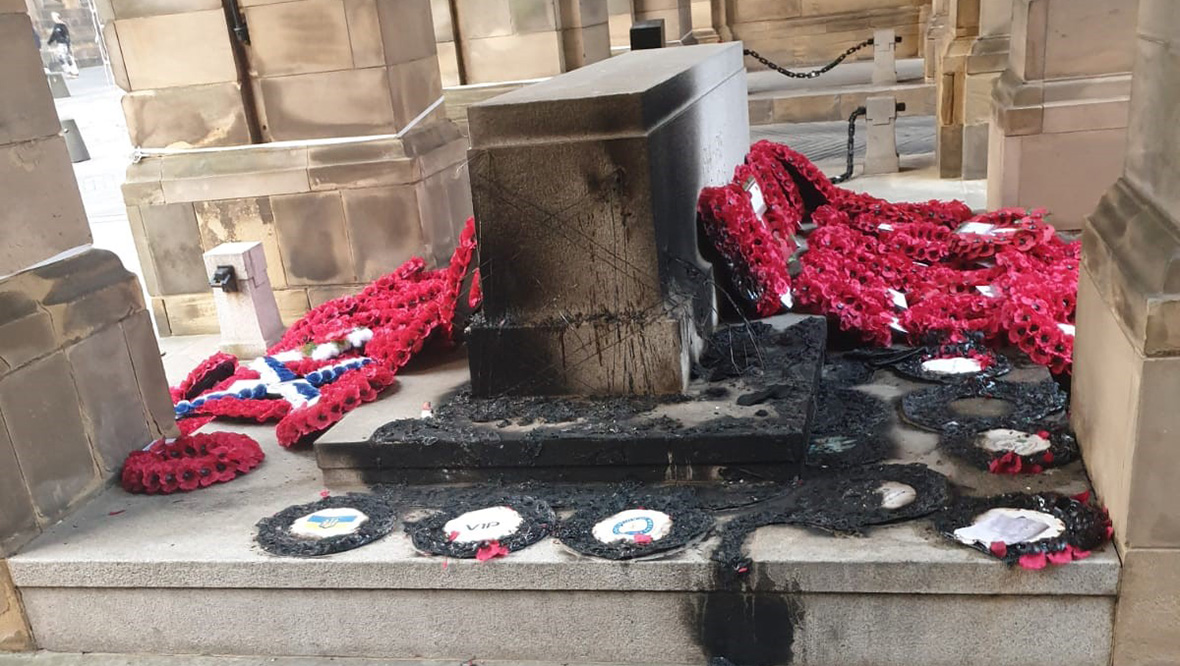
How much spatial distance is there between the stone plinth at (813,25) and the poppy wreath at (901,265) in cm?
952

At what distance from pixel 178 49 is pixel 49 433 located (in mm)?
3286

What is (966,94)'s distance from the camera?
7.21m

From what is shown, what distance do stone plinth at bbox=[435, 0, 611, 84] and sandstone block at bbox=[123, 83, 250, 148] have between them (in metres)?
3.75

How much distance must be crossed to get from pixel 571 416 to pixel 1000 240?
2.60 metres

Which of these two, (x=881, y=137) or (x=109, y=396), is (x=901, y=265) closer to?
(x=109, y=396)

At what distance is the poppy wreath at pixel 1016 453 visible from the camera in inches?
111

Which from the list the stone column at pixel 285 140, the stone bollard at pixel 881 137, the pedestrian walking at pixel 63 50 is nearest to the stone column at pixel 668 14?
the stone bollard at pixel 881 137

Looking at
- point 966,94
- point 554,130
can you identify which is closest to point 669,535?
point 554,130

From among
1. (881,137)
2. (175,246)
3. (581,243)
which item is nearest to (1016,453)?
(581,243)

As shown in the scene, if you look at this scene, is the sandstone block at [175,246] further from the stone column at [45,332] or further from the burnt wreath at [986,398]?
the burnt wreath at [986,398]

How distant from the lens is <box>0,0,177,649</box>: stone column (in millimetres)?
3018

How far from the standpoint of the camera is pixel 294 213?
5.71 meters

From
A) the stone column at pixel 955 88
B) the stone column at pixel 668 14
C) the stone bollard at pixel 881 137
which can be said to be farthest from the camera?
the stone column at pixel 668 14

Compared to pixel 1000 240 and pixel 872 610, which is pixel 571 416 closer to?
pixel 872 610
